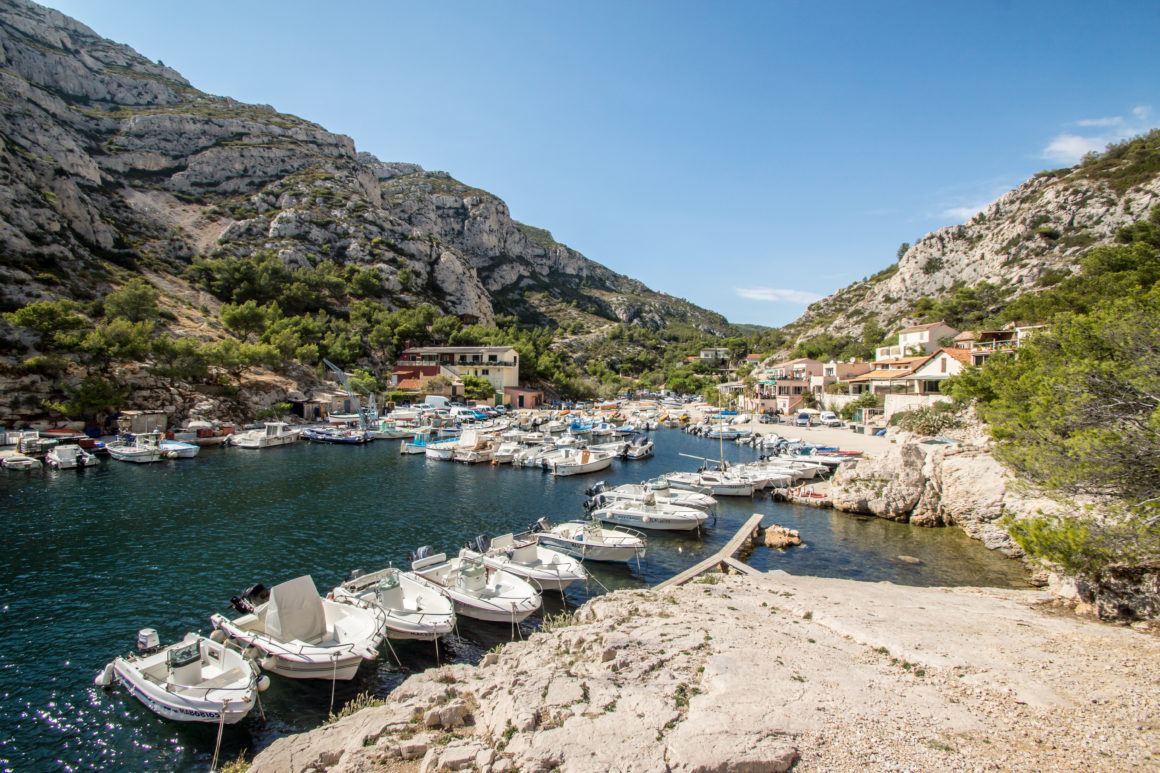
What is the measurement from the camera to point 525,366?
89750 millimetres

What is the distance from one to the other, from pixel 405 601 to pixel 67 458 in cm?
3565

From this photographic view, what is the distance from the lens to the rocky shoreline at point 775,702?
19.0 ft

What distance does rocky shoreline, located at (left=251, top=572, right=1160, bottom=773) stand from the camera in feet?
19.0

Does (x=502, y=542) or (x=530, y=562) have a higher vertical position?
(x=502, y=542)

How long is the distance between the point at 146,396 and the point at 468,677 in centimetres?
5337

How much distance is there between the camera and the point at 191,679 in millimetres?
10375

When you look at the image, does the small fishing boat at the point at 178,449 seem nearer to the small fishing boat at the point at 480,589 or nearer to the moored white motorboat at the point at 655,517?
the small fishing boat at the point at 480,589

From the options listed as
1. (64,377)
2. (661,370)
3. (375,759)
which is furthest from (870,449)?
(661,370)

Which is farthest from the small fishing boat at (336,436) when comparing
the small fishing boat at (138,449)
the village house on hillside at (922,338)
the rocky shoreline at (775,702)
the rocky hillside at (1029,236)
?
the rocky hillside at (1029,236)

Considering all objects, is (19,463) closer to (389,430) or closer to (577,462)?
(389,430)

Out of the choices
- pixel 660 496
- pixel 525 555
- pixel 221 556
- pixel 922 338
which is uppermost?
pixel 922 338

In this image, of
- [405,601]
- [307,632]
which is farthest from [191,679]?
[405,601]

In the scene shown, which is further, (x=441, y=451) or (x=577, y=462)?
(x=441, y=451)

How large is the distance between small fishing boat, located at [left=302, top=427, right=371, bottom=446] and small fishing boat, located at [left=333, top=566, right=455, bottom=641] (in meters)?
37.9
